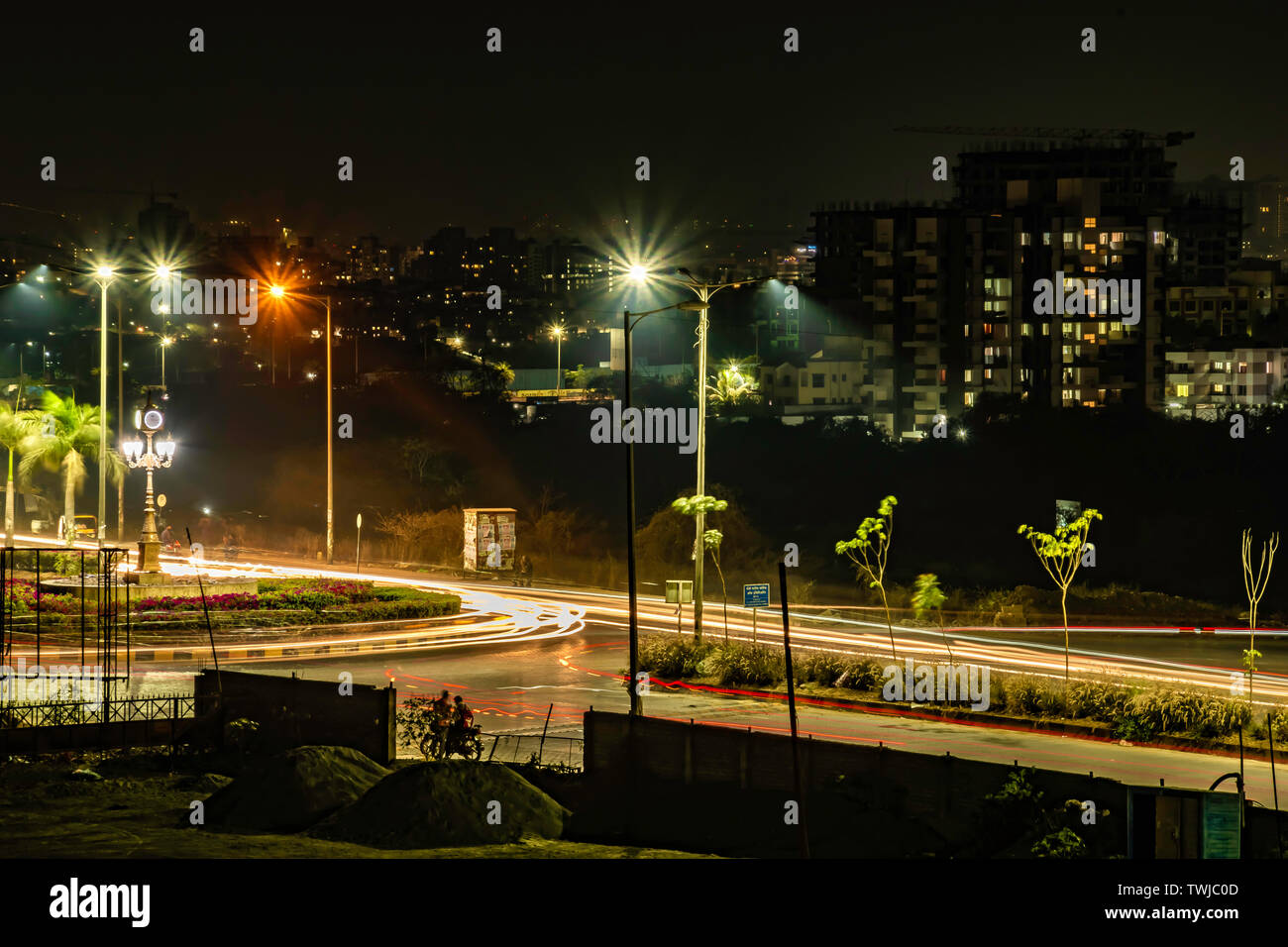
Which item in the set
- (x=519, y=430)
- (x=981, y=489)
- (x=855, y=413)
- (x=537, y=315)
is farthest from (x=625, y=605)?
(x=537, y=315)

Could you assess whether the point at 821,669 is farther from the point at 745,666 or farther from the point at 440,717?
the point at 440,717

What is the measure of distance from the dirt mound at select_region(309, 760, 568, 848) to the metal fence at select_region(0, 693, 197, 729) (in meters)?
6.89

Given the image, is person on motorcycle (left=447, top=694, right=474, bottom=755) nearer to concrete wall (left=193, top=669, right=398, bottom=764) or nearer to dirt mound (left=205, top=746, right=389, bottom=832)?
concrete wall (left=193, top=669, right=398, bottom=764)

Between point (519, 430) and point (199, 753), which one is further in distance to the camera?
point (519, 430)

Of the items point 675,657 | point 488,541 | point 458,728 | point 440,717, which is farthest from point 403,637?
point 488,541

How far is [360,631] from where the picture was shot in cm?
3525

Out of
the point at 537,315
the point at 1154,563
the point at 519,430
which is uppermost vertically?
the point at 537,315

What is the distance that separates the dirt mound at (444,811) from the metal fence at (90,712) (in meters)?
6.89

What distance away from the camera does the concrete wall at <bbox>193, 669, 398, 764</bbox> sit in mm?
21078

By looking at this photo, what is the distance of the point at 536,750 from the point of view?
21797 mm

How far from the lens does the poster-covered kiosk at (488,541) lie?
173 ft

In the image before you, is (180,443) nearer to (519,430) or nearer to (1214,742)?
(519,430)

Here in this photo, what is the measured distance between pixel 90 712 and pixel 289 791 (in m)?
7.08
